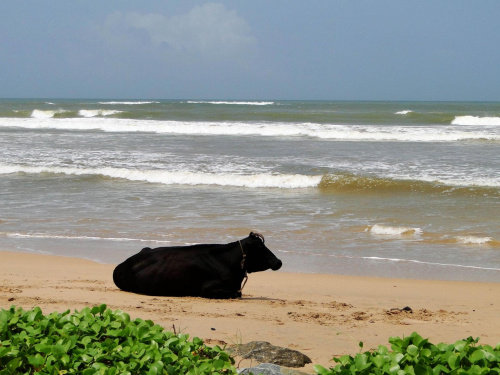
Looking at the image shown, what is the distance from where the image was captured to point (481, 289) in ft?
24.6

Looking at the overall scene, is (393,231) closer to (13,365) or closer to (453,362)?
(453,362)

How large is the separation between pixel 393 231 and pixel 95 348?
8.04m

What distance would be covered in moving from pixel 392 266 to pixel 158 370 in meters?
6.03

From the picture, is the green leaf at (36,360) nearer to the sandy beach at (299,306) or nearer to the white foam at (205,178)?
the sandy beach at (299,306)

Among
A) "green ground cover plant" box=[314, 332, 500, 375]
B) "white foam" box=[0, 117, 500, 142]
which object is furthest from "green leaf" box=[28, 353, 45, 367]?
"white foam" box=[0, 117, 500, 142]

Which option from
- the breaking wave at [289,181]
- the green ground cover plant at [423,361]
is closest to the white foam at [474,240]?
the breaking wave at [289,181]

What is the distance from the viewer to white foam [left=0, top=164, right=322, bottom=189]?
16.8m

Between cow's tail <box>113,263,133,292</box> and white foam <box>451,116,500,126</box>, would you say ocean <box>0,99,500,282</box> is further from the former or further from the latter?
white foam <box>451,116,500,126</box>

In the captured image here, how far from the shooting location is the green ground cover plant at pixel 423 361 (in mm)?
3076

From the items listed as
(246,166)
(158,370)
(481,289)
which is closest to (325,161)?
(246,166)

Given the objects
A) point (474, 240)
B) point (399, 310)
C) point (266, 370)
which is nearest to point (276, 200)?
point (474, 240)

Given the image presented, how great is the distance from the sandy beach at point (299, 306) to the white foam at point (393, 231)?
9.37 feet

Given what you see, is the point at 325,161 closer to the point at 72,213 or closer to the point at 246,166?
the point at 246,166

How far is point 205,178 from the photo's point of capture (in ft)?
56.7
